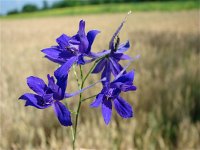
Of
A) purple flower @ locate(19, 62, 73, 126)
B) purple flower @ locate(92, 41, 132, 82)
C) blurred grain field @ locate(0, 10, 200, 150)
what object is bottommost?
blurred grain field @ locate(0, 10, 200, 150)

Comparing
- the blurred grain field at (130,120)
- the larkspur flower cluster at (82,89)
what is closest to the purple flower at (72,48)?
the larkspur flower cluster at (82,89)

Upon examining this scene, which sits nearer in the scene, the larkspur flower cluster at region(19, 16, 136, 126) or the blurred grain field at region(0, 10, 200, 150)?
the larkspur flower cluster at region(19, 16, 136, 126)

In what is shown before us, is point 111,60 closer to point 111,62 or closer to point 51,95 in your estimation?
point 111,62

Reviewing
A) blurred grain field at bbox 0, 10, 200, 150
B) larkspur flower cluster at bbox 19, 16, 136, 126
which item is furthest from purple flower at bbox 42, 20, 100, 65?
blurred grain field at bbox 0, 10, 200, 150

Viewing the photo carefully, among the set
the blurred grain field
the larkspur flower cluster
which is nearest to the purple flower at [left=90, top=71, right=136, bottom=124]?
the larkspur flower cluster

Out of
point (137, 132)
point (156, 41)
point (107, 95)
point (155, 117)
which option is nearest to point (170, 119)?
point (155, 117)

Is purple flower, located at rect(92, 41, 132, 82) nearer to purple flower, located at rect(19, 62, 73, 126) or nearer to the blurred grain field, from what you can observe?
purple flower, located at rect(19, 62, 73, 126)

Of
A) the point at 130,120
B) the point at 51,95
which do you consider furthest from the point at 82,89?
the point at 130,120

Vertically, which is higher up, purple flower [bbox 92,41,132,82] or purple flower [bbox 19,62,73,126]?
purple flower [bbox 92,41,132,82]
